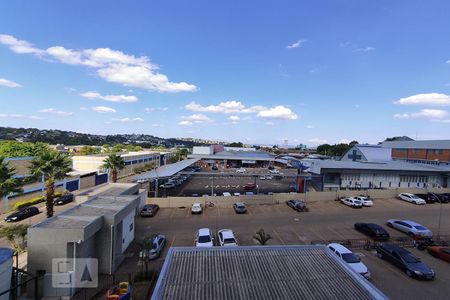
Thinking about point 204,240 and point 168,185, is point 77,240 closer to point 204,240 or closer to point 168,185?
point 204,240

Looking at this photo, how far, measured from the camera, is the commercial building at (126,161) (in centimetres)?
5912

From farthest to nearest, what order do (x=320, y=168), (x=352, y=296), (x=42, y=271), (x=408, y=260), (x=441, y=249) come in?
(x=320, y=168) < (x=441, y=249) < (x=408, y=260) < (x=42, y=271) < (x=352, y=296)

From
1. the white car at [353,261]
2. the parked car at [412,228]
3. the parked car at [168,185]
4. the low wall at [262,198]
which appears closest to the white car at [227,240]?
the white car at [353,261]

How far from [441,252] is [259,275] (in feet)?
57.2

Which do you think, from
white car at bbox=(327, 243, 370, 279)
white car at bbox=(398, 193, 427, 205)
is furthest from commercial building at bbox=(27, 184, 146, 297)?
white car at bbox=(398, 193, 427, 205)

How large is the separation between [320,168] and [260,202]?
1505 cm

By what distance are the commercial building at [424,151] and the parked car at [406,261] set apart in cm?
5591

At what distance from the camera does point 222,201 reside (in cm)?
3678

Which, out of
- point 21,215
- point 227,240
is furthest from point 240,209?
point 21,215

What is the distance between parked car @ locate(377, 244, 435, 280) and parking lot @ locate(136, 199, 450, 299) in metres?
0.37

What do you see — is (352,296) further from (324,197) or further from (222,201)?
(324,197)

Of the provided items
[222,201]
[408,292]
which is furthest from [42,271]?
[222,201]

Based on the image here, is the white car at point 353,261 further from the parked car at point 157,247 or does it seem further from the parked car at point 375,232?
the parked car at point 157,247

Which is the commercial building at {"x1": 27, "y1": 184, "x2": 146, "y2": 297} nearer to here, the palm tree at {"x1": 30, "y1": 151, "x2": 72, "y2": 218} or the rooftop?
the palm tree at {"x1": 30, "y1": 151, "x2": 72, "y2": 218}
